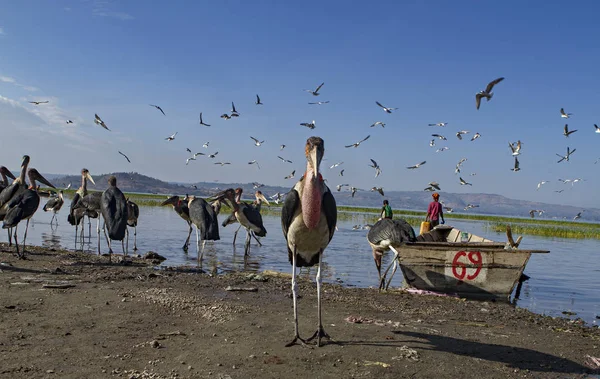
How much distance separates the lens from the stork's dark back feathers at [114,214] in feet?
Result: 47.0

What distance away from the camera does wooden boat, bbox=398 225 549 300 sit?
1317 cm

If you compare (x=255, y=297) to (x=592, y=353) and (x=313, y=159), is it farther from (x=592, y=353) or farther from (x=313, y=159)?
(x=592, y=353)

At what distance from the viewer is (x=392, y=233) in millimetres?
13836

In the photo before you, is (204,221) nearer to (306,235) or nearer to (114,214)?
(114,214)

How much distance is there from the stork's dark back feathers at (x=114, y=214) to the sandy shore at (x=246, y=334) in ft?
8.40

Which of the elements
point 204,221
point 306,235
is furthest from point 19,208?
point 306,235

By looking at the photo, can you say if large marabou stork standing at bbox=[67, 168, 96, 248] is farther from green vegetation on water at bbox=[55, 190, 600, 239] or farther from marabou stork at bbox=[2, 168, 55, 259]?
green vegetation on water at bbox=[55, 190, 600, 239]

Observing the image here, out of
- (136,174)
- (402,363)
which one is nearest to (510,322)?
(402,363)

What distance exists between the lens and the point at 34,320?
7.66 metres

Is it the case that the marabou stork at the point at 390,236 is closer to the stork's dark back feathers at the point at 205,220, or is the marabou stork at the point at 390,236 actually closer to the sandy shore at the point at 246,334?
the sandy shore at the point at 246,334

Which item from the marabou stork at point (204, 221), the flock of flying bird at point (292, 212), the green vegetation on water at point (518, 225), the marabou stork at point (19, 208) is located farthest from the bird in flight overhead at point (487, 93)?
the green vegetation on water at point (518, 225)

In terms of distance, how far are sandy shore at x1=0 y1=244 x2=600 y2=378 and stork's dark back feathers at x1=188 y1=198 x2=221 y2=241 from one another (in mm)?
5059

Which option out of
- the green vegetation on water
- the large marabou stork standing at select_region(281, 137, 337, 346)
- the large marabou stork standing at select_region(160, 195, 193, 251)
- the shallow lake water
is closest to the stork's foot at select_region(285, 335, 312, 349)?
the large marabou stork standing at select_region(281, 137, 337, 346)

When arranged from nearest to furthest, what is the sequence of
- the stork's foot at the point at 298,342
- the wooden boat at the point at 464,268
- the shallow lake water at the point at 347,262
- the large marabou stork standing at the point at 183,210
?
the stork's foot at the point at 298,342, the wooden boat at the point at 464,268, the shallow lake water at the point at 347,262, the large marabou stork standing at the point at 183,210
